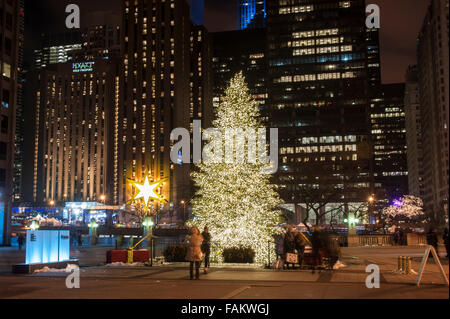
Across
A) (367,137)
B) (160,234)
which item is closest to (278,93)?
(367,137)

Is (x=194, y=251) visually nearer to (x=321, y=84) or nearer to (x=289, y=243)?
(x=289, y=243)

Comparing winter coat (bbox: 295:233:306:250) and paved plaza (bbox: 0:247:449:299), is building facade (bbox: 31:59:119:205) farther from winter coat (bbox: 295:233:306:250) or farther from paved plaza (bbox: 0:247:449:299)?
paved plaza (bbox: 0:247:449:299)

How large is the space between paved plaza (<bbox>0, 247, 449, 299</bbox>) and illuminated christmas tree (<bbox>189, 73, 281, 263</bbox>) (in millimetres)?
3496

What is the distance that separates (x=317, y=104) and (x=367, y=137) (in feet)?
63.1

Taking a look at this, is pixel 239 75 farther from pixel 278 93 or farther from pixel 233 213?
pixel 278 93

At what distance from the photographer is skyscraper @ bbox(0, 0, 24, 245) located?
5628 centimetres

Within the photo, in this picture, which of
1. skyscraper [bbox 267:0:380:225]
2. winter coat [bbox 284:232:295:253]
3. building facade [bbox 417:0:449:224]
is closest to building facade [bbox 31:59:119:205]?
skyscraper [bbox 267:0:380:225]

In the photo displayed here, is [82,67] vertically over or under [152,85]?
over

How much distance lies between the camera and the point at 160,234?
276 feet

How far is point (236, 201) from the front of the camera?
23.9 meters

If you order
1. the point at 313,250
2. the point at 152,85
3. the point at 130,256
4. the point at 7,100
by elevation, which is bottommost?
the point at 130,256

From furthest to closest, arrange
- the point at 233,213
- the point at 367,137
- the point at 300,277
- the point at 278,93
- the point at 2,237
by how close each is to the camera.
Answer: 1. the point at 278,93
2. the point at 367,137
3. the point at 2,237
4. the point at 233,213
5. the point at 300,277

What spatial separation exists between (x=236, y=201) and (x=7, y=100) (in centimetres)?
4375

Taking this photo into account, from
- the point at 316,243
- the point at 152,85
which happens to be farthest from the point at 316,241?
the point at 152,85
